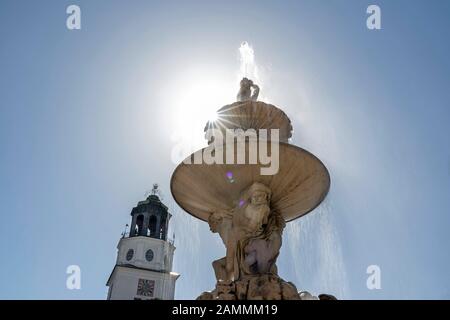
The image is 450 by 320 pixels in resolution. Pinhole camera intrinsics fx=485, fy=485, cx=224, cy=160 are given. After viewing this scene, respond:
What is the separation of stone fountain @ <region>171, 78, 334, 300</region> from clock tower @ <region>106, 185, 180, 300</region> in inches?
1411

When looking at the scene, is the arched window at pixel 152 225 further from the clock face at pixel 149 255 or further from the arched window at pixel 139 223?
the clock face at pixel 149 255

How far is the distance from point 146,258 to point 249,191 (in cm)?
3972

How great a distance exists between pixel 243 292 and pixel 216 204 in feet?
7.25

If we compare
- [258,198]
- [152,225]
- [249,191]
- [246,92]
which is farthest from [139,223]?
[258,198]

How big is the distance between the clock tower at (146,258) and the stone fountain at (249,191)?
35838mm

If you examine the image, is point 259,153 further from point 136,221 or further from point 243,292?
point 136,221

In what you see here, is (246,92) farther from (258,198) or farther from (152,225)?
(152,225)

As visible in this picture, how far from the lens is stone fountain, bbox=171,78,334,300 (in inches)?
277

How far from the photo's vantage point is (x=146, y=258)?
4556 cm

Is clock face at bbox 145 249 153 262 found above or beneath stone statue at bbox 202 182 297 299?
above

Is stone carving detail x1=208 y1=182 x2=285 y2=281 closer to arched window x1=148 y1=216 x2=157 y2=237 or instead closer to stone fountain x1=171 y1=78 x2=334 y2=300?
stone fountain x1=171 y1=78 x2=334 y2=300

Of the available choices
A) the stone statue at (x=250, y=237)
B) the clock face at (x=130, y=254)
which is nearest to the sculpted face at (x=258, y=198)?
the stone statue at (x=250, y=237)

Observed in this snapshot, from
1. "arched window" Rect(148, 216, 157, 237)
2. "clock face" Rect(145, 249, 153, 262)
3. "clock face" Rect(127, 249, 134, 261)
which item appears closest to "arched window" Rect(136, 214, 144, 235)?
"arched window" Rect(148, 216, 157, 237)
